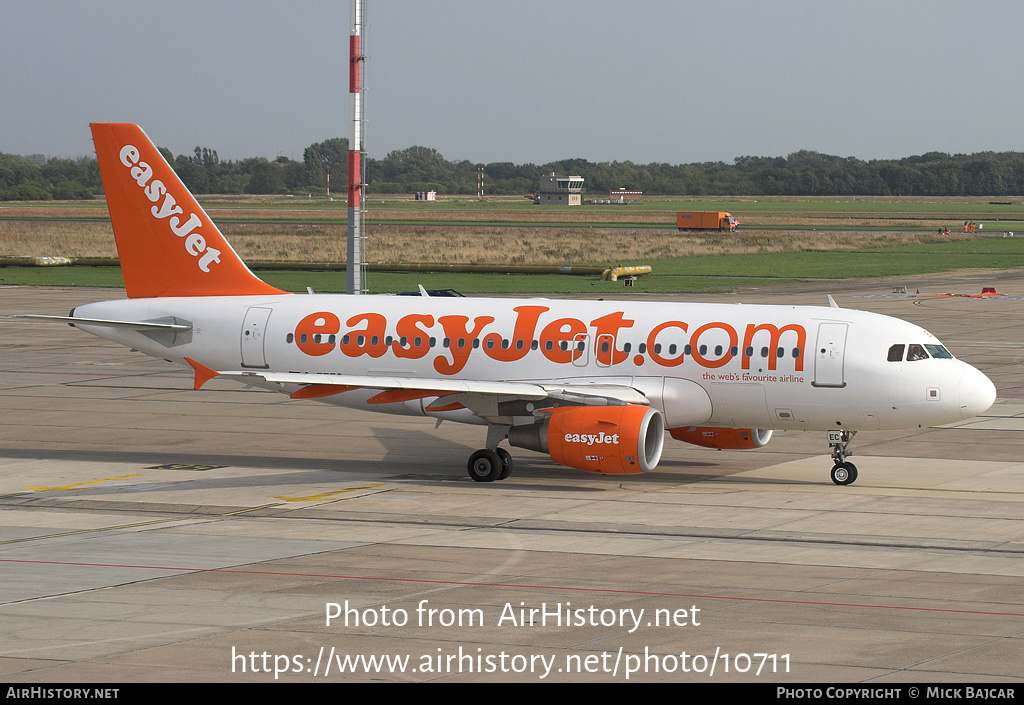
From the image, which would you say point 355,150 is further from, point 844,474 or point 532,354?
point 844,474

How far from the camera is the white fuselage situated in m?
28.7

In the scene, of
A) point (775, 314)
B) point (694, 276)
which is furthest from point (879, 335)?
point (694, 276)

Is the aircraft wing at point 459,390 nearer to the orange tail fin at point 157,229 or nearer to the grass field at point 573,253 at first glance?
the orange tail fin at point 157,229

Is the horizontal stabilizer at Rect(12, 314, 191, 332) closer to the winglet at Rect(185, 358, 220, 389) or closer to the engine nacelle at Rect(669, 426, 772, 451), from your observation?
the winglet at Rect(185, 358, 220, 389)

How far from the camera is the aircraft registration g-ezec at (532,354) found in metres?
28.5

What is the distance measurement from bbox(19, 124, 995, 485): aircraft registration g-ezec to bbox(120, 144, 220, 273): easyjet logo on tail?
4 cm

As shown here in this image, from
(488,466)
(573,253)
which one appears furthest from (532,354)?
(573,253)

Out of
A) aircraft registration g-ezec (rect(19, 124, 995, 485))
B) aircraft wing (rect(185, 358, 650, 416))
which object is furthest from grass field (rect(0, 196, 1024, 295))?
aircraft wing (rect(185, 358, 650, 416))

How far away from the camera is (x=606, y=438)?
90.7ft

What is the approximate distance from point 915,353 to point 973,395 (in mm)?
1532

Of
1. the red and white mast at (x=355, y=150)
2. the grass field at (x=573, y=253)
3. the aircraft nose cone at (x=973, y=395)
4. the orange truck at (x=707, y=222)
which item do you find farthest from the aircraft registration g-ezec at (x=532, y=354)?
the orange truck at (x=707, y=222)

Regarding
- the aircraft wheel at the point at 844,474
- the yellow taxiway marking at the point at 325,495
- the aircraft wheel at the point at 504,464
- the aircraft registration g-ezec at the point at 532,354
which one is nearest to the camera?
the yellow taxiway marking at the point at 325,495

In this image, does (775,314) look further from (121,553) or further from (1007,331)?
(1007,331)

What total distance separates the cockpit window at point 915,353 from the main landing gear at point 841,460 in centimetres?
223
